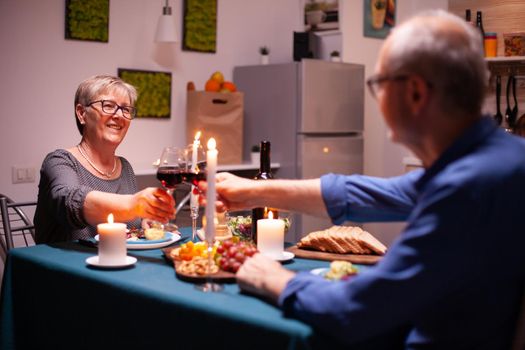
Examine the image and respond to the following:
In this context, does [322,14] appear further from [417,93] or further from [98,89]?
[417,93]

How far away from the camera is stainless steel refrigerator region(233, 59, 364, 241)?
192 inches

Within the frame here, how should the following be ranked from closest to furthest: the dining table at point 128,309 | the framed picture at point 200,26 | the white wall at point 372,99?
1. the dining table at point 128,309
2. the framed picture at point 200,26
3. the white wall at point 372,99

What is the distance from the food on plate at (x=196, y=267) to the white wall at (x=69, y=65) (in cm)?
252

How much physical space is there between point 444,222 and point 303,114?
3.63m

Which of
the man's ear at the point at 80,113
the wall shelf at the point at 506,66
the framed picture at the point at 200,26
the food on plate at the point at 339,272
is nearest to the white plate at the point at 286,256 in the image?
the food on plate at the point at 339,272

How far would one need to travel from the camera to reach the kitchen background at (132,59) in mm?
3967

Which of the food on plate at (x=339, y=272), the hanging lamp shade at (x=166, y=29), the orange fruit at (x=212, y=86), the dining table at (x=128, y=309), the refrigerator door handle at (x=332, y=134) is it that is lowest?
the dining table at (x=128, y=309)

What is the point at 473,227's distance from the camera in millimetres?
1248

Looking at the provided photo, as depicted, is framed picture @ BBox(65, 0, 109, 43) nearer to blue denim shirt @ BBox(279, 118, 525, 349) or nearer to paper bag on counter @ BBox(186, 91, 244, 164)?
paper bag on counter @ BBox(186, 91, 244, 164)

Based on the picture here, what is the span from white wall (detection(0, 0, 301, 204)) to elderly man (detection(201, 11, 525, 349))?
3.02 m

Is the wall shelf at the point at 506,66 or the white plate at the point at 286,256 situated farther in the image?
the wall shelf at the point at 506,66

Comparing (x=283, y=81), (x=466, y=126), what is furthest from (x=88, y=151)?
(x=283, y=81)

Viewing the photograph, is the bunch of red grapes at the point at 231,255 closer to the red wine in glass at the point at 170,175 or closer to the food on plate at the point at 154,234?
the red wine in glass at the point at 170,175

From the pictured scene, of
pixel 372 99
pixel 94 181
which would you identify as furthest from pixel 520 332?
pixel 372 99
